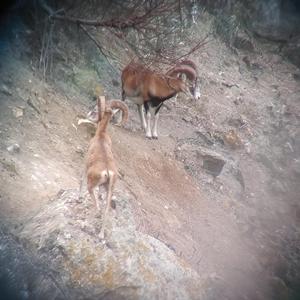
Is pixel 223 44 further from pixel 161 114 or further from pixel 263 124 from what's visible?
pixel 161 114

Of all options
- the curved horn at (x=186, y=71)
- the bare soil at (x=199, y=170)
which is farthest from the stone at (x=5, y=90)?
the curved horn at (x=186, y=71)

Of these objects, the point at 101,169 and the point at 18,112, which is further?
the point at 18,112

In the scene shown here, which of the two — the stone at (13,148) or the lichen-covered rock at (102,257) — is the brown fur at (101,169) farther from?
the stone at (13,148)

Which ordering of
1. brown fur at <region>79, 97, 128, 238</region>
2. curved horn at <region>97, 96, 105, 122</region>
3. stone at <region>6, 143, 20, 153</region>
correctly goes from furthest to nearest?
stone at <region>6, 143, 20, 153</region>
curved horn at <region>97, 96, 105, 122</region>
brown fur at <region>79, 97, 128, 238</region>

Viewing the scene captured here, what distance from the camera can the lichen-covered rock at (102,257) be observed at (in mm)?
4613

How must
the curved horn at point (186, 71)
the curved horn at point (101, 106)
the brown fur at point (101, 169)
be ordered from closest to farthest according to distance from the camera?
the brown fur at point (101, 169), the curved horn at point (101, 106), the curved horn at point (186, 71)

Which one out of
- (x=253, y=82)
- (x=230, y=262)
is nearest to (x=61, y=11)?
(x=230, y=262)

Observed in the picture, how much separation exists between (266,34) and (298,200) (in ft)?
24.2

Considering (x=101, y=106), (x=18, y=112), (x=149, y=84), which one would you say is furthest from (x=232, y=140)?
(x=18, y=112)

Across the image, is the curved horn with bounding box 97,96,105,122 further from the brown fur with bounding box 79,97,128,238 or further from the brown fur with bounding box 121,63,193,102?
the brown fur with bounding box 121,63,193,102

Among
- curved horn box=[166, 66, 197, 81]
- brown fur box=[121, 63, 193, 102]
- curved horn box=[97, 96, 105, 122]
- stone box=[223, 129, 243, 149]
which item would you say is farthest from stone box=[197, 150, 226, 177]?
curved horn box=[97, 96, 105, 122]

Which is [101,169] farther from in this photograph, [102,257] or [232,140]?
[232,140]

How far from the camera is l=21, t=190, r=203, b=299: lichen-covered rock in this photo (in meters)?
4.61

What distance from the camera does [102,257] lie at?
15.6 ft
